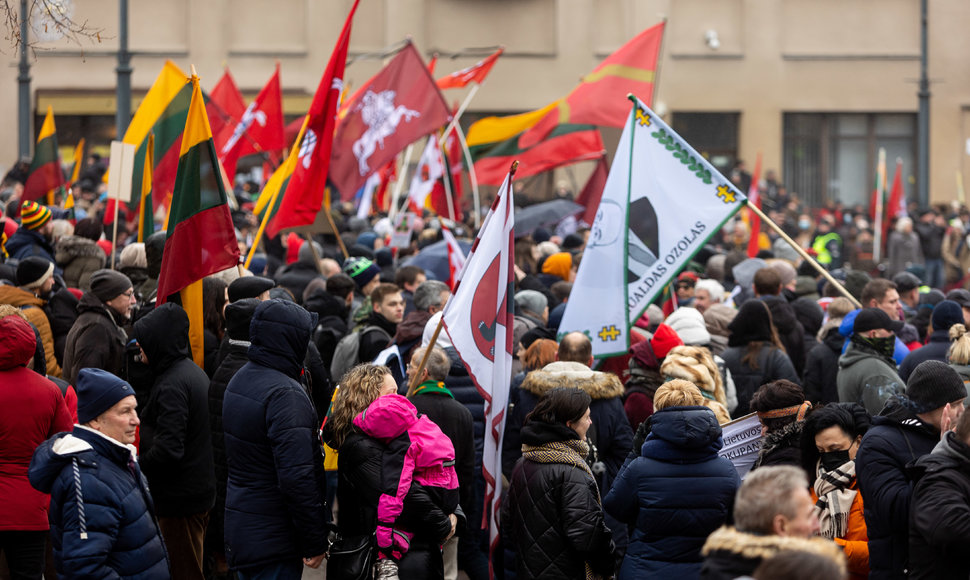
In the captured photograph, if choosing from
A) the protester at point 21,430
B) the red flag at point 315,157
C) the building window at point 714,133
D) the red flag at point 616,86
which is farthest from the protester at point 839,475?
the building window at point 714,133

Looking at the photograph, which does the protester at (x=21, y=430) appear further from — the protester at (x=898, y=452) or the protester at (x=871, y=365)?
the protester at (x=871, y=365)

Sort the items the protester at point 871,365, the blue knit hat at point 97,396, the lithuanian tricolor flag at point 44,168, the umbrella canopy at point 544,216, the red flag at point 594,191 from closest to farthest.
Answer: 1. the blue knit hat at point 97,396
2. the protester at point 871,365
3. the lithuanian tricolor flag at point 44,168
4. the red flag at point 594,191
5. the umbrella canopy at point 544,216

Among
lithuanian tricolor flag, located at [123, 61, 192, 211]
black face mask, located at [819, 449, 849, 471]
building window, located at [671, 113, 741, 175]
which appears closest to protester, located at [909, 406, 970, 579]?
black face mask, located at [819, 449, 849, 471]

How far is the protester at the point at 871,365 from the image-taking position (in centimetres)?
732

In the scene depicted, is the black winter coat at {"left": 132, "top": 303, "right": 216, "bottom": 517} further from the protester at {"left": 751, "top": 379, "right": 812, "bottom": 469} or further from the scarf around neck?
the scarf around neck

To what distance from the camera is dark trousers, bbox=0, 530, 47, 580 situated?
5.87 metres

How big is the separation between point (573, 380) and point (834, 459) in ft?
5.32

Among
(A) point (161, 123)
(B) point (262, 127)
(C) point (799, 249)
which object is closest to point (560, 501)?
(C) point (799, 249)

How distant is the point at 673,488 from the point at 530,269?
6.95m

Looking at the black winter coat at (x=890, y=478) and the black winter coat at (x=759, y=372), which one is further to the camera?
the black winter coat at (x=759, y=372)

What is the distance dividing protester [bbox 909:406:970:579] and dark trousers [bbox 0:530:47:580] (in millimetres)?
3993

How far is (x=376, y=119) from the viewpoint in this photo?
13336mm

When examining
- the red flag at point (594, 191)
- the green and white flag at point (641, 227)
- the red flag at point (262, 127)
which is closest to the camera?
the green and white flag at point (641, 227)

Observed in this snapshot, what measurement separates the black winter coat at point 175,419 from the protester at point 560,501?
1.69m
